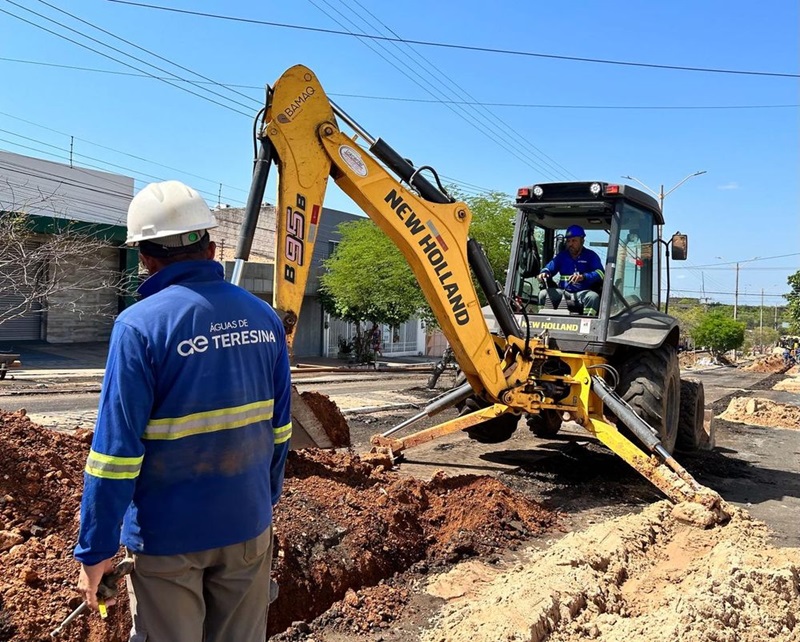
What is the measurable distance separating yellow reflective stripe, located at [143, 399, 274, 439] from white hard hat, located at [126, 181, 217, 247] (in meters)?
0.60

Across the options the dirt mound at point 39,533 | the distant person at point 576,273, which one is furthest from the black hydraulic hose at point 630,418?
the dirt mound at point 39,533

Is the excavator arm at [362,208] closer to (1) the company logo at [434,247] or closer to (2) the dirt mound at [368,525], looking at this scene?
(1) the company logo at [434,247]

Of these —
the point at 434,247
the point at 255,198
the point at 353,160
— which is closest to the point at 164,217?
the point at 255,198

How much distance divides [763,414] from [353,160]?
37.5 feet

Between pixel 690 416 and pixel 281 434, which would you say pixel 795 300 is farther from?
pixel 281 434

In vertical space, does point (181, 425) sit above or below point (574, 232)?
below

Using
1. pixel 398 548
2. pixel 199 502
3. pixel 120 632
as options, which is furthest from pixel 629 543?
pixel 199 502

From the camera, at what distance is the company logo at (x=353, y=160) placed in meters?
5.79

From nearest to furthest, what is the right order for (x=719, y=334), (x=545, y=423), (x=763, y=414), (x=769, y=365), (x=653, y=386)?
(x=653, y=386) → (x=545, y=423) → (x=763, y=414) → (x=769, y=365) → (x=719, y=334)

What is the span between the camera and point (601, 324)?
717cm

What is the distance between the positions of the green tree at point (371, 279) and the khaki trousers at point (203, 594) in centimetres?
1593

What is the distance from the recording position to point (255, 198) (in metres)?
5.30

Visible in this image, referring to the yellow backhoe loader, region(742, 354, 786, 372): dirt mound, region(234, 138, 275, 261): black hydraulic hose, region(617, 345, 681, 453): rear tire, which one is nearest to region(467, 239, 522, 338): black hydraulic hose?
the yellow backhoe loader

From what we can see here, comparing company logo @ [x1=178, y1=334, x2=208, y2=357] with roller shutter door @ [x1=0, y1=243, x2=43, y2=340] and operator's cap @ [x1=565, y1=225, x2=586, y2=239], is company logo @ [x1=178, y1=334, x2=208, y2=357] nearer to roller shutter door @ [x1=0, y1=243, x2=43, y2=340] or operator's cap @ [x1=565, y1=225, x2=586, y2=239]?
operator's cap @ [x1=565, y1=225, x2=586, y2=239]
